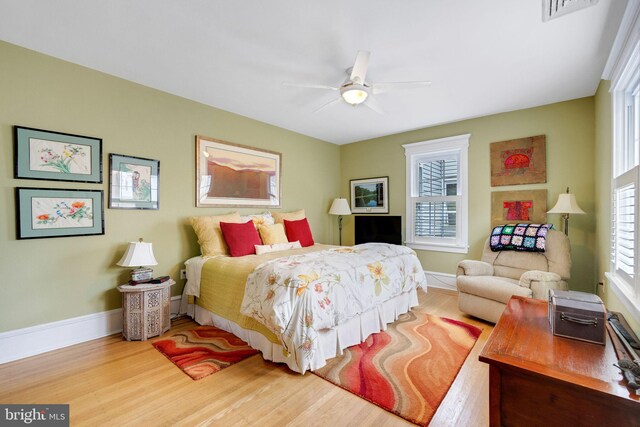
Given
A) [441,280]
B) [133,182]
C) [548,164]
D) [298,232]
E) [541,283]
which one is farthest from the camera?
[441,280]

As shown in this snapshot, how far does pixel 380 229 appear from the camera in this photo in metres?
4.45

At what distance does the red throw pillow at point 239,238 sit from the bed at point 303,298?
209 millimetres

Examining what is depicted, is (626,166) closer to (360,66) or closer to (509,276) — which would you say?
(509,276)

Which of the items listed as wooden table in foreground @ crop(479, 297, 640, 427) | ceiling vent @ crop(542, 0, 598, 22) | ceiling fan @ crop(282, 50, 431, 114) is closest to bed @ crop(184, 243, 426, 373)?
wooden table in foreground @ crop(479, 297, 640, 427)

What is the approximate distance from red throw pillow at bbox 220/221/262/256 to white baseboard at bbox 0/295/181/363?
49.0 inches

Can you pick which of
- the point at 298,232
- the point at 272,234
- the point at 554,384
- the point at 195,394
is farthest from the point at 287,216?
the point at 554,384

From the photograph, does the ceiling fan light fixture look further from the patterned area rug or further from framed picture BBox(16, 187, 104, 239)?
framed picture BBox(16, 187, 104, 239)

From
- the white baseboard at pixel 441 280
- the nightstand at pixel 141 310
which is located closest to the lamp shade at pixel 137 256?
the nightstand at pixel 141 310

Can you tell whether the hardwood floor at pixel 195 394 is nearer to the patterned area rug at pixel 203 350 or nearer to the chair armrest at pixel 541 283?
the patterned area rug at pixel 203 350

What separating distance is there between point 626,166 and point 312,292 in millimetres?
2672

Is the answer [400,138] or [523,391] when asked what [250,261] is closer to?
[523,391]

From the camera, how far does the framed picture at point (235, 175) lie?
3.47m

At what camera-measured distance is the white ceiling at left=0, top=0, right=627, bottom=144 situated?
6.12ft

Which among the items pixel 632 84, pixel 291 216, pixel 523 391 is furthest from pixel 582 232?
pixel 291 216
